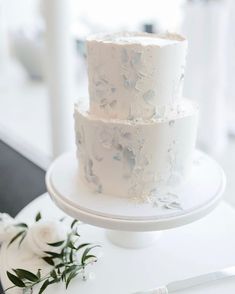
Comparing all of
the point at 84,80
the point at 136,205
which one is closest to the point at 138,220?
the point at 136,205

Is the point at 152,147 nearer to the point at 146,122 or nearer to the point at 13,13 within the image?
the point at 146,122

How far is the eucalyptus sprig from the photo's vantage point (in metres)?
0.78

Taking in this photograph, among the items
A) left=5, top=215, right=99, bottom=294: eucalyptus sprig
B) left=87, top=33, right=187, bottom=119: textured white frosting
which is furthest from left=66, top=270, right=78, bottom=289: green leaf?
left=87, top=33, right=187, bottom=119: textured white frosting

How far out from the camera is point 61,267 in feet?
2.70

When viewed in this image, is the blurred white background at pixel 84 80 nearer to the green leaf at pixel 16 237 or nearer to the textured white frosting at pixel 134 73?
the textured white frosting at pixel 134 73

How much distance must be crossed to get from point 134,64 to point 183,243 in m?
0.42

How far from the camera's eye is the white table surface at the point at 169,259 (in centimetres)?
79

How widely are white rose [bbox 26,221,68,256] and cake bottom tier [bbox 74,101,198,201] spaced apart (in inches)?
4.9

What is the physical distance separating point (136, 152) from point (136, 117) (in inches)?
2.7

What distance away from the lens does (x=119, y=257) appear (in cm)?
87

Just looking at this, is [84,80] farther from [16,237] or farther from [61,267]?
[61,267]

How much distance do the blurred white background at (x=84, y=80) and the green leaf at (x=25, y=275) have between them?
1.83 feet

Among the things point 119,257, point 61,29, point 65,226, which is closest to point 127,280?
point 119,257

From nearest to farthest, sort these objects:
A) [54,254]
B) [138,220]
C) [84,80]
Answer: [138,220]
[54,254]
[84,80]
